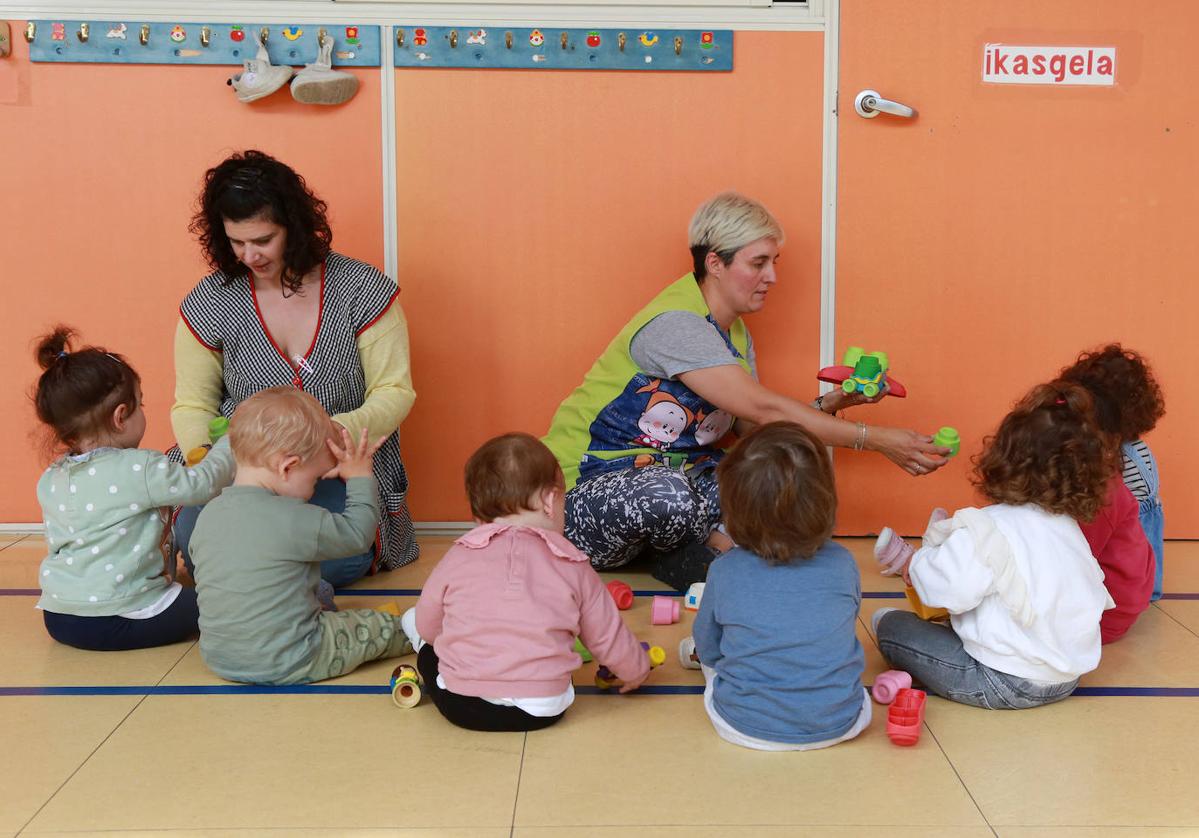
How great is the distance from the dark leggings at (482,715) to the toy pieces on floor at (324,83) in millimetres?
1753

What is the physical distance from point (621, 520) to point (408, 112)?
127 centimetres

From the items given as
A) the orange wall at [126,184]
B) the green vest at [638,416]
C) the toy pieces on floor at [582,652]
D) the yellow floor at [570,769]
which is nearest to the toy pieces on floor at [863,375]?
the green vest at [638,416]

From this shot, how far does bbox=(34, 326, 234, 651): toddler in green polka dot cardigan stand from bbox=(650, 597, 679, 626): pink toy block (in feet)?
3.24

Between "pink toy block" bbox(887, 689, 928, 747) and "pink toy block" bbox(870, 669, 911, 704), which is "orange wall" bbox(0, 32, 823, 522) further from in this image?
"pink toy block" bbox(887, 689, 928, 747)

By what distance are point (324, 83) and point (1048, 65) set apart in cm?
196

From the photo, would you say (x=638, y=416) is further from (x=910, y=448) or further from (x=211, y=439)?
(x=211, y=439)

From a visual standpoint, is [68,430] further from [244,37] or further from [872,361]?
[872,361]

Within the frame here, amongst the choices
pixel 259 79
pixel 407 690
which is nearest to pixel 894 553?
pixel 407 690

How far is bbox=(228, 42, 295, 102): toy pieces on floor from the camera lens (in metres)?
3.04

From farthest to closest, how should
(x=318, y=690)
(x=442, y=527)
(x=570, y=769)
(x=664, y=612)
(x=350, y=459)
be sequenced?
(x=442, y=527) → (x=664, y=612) → (x=350, y=459) → (x=318, y=690) → (x=570, y=769)

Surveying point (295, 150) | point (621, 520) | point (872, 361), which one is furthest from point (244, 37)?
point (872, 361)

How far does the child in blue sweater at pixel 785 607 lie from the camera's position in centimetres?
189

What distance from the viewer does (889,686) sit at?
83.6 inches

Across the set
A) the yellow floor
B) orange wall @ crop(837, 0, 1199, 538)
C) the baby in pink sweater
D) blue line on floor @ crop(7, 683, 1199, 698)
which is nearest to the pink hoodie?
the baby in pink sweater
